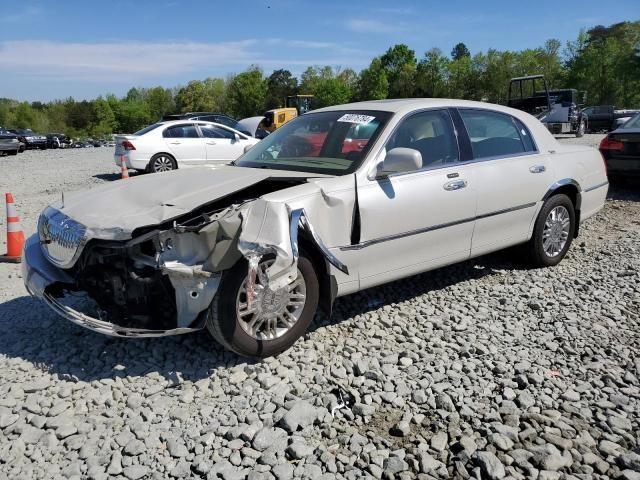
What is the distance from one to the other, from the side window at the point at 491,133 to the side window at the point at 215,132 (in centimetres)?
1013

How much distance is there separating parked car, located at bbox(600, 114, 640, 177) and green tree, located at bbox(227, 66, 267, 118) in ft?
265

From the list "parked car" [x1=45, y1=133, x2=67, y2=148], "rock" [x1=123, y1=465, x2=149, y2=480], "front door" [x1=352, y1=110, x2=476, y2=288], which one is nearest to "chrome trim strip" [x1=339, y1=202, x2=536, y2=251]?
"front door" [x1=352, y1=110, x2=476, y2=288]

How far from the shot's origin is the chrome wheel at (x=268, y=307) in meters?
3.41

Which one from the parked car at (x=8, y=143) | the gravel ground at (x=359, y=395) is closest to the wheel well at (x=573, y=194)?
the gravel ground at (x=359, y=395)

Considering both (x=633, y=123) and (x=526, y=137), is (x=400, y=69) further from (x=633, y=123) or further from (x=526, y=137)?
(x=526, y=137)

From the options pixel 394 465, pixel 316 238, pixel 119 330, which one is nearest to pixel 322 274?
Result: pixel 316 238

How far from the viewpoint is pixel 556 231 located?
5473mm

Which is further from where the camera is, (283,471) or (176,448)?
(176,448)

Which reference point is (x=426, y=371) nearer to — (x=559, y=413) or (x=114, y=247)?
(x=559, y=413)

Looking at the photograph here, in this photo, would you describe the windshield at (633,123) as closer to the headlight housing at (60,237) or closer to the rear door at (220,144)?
the rear door at (220,144)

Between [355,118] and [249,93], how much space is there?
8738 centimetres

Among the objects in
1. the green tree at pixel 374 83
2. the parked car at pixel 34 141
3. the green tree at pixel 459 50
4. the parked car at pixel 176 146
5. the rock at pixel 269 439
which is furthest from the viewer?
the green tree at pixel 459 50

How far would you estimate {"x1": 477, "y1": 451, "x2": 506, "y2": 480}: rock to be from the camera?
8.25 ft

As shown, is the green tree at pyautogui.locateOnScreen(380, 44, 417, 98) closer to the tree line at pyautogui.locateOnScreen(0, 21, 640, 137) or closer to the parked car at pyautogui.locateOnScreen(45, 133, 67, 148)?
the tree line at pyautogui.locateOnScreen(0, 21, 640, 137)
